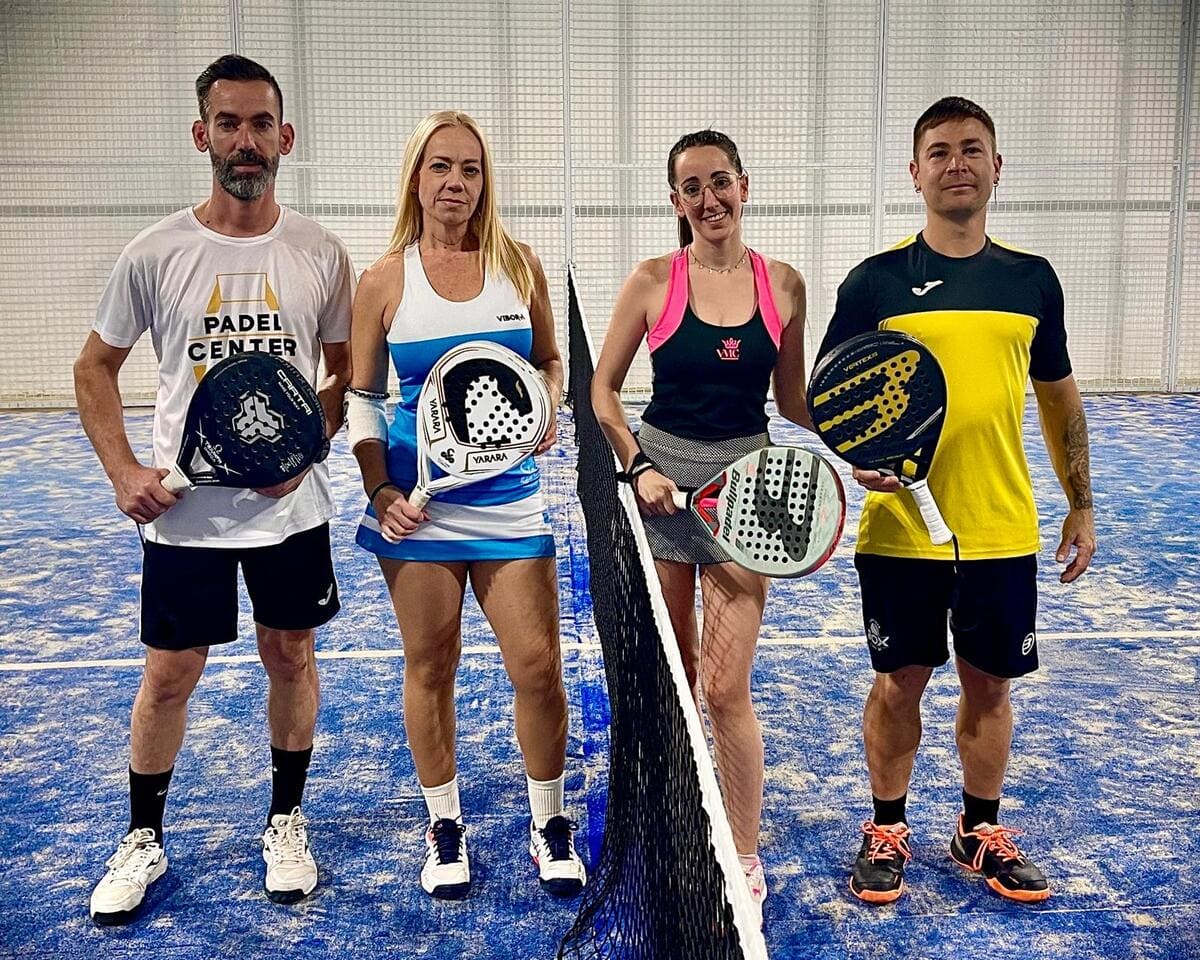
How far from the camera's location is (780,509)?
255cm

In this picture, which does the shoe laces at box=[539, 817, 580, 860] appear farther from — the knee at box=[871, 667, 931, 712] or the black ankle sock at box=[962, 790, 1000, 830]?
the black ankle sock at box=[962, 790, 1000, 830]

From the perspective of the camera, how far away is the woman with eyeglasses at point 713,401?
275cm

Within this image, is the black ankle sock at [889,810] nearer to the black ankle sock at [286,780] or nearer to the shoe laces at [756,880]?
the shoe laces at [756,880]

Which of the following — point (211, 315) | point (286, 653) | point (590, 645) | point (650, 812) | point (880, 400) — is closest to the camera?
point (650, 812)

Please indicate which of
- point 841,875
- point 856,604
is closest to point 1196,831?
point 841,875

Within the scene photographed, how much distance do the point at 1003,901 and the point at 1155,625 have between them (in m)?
2.33

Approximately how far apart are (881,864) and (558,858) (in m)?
0.75

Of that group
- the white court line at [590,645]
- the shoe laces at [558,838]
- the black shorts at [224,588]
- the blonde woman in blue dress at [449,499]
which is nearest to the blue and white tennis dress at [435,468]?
the blonde woman in blue dress at [449,499]

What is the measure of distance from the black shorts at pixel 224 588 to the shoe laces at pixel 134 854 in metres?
0.48

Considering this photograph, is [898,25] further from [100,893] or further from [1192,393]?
[100,893]

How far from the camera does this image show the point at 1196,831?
305cm

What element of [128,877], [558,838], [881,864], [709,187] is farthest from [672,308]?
[128,877]

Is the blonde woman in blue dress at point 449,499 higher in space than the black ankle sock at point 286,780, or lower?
higher

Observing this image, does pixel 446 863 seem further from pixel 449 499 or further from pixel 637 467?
pixel 637 467
